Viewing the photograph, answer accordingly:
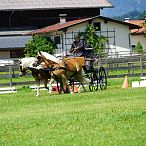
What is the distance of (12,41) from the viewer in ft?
192

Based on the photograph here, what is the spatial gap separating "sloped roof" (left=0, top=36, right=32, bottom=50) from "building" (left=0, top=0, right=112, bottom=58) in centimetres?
43

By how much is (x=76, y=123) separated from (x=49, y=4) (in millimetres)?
55036

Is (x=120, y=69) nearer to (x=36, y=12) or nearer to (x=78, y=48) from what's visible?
(x=78, y=48)

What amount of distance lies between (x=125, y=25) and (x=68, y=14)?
10.5 metres

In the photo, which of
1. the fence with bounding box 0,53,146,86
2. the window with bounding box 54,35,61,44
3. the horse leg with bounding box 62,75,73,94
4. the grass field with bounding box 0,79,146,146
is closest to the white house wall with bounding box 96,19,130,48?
the window with bounding box 54,35,61,44

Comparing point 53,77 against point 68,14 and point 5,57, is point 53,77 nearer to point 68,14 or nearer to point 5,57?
point 5,57

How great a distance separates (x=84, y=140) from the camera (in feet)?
29.9

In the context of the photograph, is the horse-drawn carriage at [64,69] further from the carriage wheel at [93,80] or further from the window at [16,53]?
the window at [16,53]

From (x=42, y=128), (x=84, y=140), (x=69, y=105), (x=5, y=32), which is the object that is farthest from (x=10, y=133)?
(x=5, y=32)

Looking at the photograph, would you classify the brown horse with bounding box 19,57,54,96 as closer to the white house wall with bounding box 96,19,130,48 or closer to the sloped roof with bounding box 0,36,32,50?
the sloped roof with bounding box 0,36,32,50

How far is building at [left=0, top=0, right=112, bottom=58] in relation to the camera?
63250 mm

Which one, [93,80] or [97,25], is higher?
[97,25]

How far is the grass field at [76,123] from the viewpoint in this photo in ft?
30.1

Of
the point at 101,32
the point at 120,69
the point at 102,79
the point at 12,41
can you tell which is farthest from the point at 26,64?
the point at 12,41
